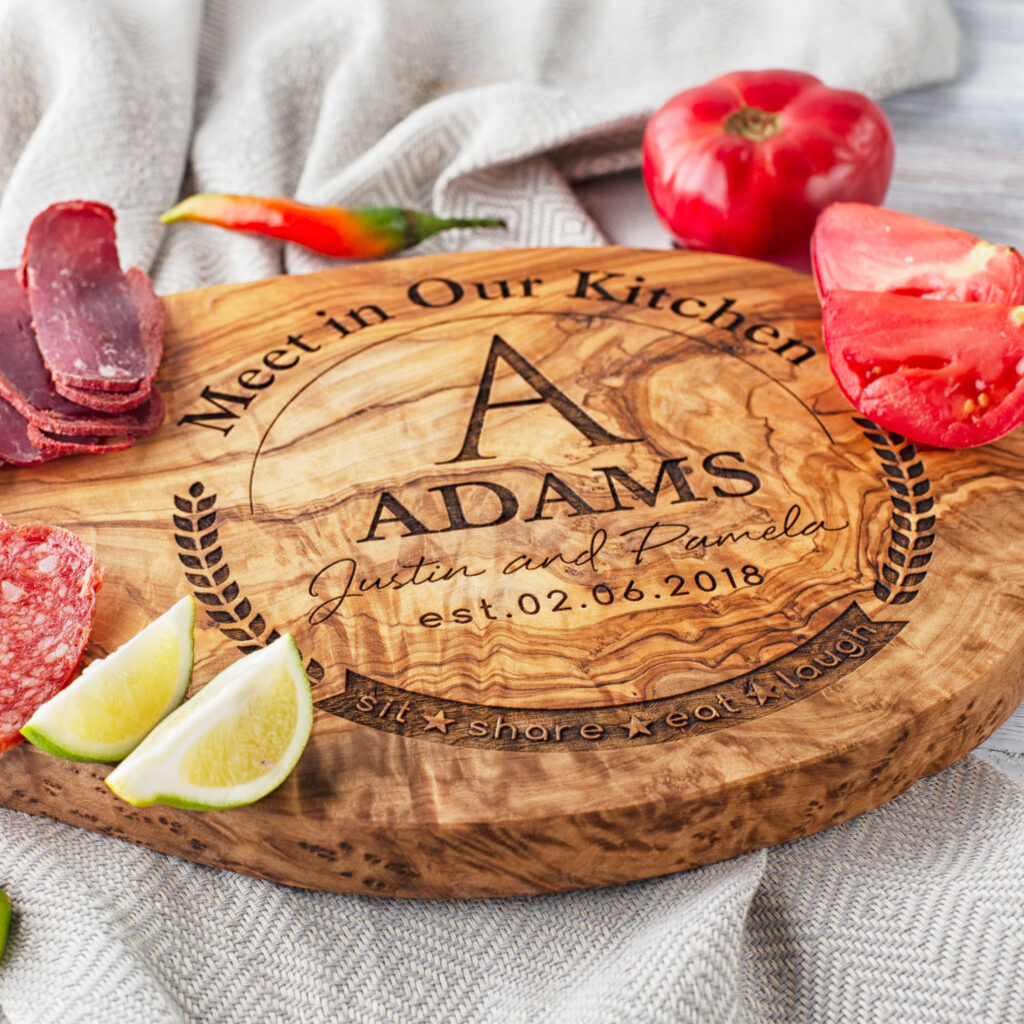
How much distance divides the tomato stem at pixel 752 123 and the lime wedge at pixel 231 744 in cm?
129

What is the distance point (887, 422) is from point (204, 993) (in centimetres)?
107

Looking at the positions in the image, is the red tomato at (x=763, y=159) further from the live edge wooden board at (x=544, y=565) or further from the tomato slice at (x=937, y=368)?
the tomato slice at (x=937, y=368)

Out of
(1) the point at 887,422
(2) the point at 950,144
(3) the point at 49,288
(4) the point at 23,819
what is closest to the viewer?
(4) the point at 23,819

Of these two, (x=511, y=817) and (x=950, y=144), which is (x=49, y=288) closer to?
(x=511, y=817)

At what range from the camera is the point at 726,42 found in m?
2.54

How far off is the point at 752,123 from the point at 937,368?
0.67 meters

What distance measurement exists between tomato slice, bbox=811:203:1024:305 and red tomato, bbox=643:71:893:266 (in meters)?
0.17

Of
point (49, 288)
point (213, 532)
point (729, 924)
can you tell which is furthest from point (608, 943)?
point (49, 288)

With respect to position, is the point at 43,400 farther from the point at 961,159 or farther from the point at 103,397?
the point at 961,159

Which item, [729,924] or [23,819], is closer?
[729,924]

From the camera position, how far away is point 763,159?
5.96 ft

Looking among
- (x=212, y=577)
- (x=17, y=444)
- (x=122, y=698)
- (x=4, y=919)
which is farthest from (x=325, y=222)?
(x=4, y=919)

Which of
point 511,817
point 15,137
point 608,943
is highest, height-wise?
point 15,137

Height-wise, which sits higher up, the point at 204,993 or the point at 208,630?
the point at 208,630
